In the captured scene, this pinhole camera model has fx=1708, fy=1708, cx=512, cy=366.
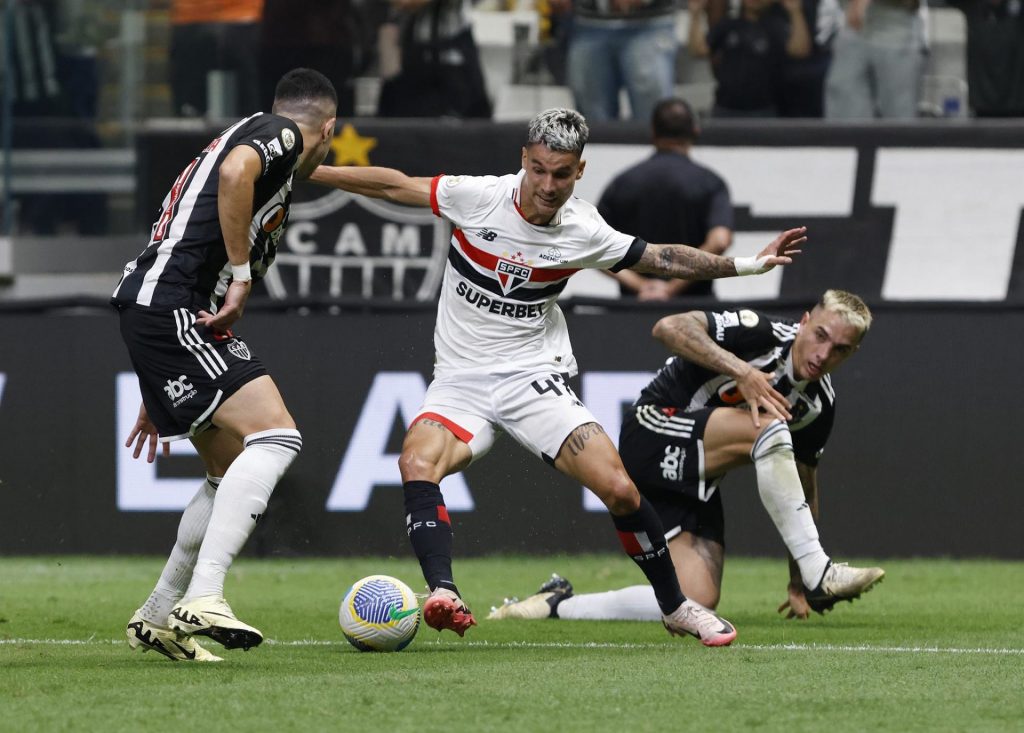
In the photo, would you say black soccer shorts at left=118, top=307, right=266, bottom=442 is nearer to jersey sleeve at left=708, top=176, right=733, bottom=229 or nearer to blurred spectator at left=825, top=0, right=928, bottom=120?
jersey sleeve at left=708, top=176, right=733, bottom=229

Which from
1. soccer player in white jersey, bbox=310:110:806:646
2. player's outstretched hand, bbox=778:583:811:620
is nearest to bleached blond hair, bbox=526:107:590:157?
soccer player in white jersey, bbox=310:110:806:646

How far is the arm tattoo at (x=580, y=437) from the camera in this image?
21.0 feet

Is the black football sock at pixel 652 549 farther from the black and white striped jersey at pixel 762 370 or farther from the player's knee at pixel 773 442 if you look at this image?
the black and white striped jersey at pixel 762 370

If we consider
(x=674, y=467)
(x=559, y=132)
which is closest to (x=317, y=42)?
(x=674, y=467)

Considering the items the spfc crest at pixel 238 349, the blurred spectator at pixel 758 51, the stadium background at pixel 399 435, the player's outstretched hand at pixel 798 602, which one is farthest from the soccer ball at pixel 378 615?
the blurred spectator at pixel 758 51

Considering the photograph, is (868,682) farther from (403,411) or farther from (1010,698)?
(403,411)

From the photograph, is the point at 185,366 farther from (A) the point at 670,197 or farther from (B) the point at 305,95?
(A) the point at 670,197

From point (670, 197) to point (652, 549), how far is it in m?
4.51

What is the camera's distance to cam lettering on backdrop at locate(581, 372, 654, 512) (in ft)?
32.1

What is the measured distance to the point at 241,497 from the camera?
18.9 feet

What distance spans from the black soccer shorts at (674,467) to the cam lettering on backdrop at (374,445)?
2.30 metres

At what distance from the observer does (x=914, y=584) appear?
891 centimetres

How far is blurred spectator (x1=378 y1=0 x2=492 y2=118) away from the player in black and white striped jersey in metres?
6.14

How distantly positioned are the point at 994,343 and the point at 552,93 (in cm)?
390
